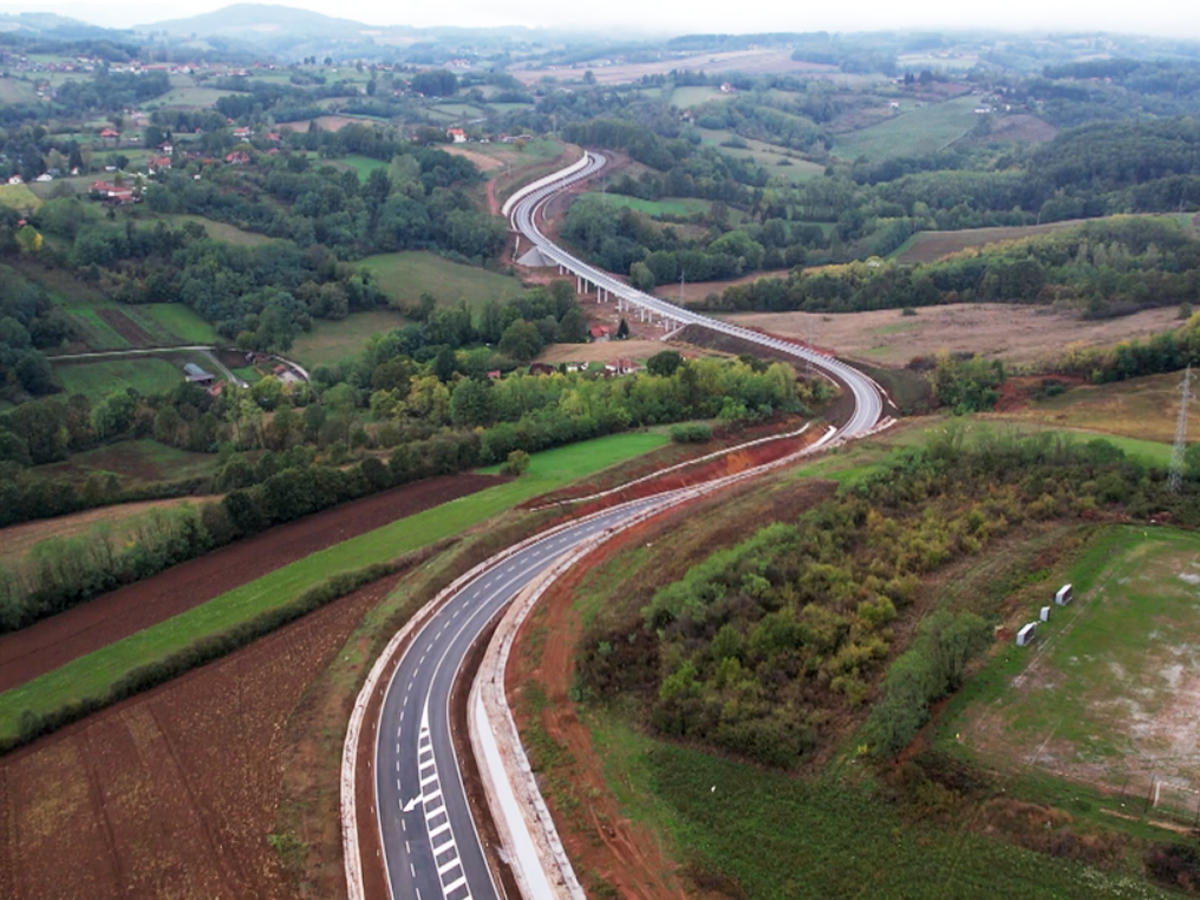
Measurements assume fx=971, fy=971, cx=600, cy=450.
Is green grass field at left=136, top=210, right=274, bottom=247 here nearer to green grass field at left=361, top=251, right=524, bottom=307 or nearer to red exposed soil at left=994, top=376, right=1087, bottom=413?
green grass field at left=361, top=251, right=524, bottom=307

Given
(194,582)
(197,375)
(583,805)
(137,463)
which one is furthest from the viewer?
(197,375)

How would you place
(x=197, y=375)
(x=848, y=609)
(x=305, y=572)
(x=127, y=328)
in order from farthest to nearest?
1. (x=127, y=328)
2. (x=197, y=375)
3. (x=305, y=572)
4. (x=848, y=609)

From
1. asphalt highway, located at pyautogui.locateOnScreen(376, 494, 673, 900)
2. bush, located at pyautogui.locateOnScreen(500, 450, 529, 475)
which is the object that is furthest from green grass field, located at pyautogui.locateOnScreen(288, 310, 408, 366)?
asphalt highway, located at pyautogui.locateOnScreen(376, 494, 673, 900)

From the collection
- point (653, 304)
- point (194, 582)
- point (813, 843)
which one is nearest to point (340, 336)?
point (653, 304)

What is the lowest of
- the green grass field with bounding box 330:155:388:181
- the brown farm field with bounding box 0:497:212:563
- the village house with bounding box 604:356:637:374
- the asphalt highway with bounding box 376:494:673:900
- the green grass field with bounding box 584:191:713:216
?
the brown farm field with bounding box 0:497:212:563

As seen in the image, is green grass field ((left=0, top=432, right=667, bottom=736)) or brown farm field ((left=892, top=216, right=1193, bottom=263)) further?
brown farm field ((left=892, top=216, right=1193, bottom=263))

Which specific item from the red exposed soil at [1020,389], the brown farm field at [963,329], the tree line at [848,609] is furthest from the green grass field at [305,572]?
the brown farm field at [963,329]

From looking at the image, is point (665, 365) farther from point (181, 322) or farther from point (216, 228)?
point (216, 228)
